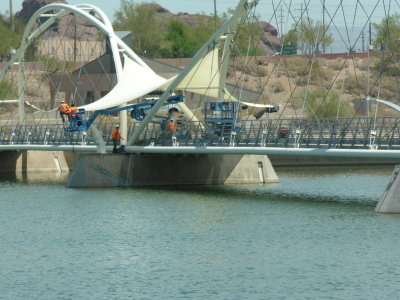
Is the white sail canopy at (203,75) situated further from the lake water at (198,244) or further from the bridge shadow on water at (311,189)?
the lake water at (198,244)

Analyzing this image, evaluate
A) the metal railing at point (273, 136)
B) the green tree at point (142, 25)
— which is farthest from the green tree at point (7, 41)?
the metal railing at point (273, 136)

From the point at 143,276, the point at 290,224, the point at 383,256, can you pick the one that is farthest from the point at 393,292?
the point at 290,224

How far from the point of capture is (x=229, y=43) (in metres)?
55.5

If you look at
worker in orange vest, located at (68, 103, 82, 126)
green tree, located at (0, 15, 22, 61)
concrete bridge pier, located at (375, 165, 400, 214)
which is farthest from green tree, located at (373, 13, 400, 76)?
green tree, located at (0, 15, 22, 61)

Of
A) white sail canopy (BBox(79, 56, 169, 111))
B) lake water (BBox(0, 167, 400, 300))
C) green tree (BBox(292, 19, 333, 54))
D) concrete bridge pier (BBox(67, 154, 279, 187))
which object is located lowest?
lake water (BBox(0, 167, 400, 300))

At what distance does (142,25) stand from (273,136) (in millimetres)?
104787

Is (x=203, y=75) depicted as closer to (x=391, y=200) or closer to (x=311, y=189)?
(x=311, y=189)

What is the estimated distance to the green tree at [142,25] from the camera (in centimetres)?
14612

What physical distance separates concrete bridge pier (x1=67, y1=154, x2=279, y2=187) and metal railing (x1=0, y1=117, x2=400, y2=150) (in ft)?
4.54

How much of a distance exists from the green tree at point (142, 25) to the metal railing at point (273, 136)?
79.8 m

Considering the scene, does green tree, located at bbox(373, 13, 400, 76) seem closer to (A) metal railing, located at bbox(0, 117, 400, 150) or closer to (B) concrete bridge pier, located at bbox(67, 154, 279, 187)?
(B) concrete bridge pier, located at bbox(67, 154, 279, 187)

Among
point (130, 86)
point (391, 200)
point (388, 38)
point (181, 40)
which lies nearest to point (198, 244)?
point (391, 200)

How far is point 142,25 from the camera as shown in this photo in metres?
151

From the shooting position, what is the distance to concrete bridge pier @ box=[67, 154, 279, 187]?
55.0 metres
